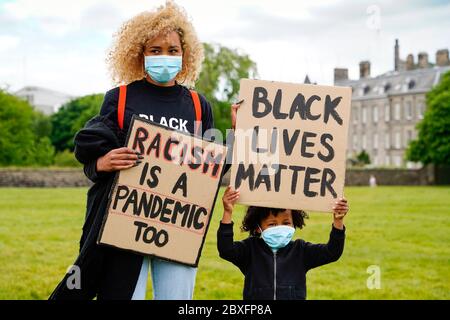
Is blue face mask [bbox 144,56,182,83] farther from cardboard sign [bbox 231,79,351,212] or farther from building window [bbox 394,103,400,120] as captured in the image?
building window [bbox 394,103,400,120]

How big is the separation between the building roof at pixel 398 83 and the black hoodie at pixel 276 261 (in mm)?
89539

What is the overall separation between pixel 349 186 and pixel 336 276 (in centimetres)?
5232

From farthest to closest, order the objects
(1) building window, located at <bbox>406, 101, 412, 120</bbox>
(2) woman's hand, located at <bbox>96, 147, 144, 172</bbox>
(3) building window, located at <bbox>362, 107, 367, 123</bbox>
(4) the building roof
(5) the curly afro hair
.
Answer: (3) building window, located at <bbox>362, 107, 367, 123</bbox> < (1) building window, located at <bbox>406, 101, 412, 120</bbox> < (4) the building roof < (5) the curly afro hair < (2) woman's hand, located at <bbox>96, 147, 144, 172</bbox>

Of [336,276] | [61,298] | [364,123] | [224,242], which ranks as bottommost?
[336,276]

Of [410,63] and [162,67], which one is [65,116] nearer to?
[410,63]

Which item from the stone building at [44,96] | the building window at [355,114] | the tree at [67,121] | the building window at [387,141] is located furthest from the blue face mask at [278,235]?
the stone building at [44,96]

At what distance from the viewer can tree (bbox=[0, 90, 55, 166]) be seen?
72875 millimetres

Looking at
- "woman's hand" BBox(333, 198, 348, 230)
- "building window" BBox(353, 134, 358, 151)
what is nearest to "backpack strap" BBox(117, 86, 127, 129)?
"woman's hand" BBox(333, 198, 348, 230)

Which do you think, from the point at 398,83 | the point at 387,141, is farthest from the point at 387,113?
the point at 398,83

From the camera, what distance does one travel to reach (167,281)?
15.0 feet

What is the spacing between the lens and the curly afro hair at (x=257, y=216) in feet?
16.2

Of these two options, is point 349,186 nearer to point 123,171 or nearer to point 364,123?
point 364,123
